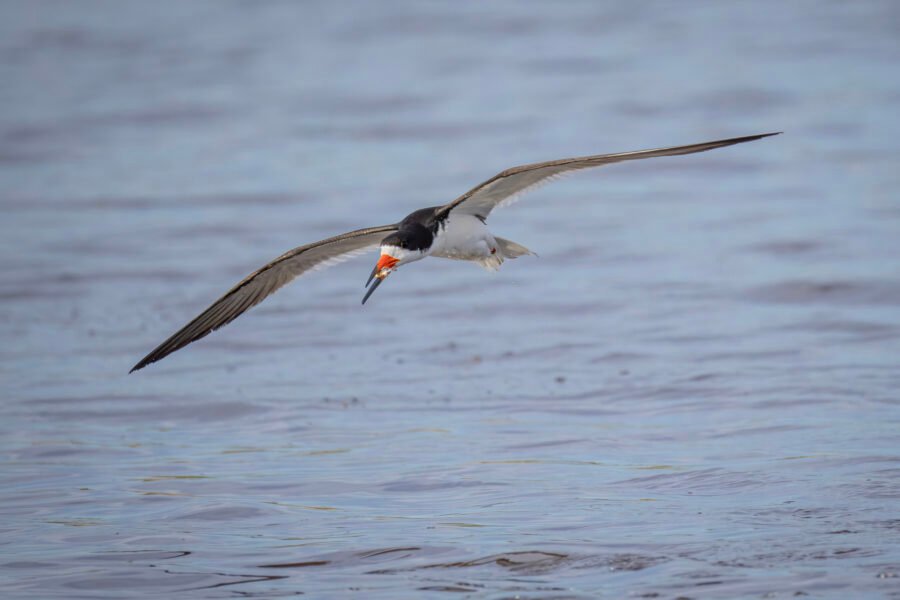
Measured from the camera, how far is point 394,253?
6.96 metres

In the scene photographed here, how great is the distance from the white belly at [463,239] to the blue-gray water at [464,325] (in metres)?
1.06

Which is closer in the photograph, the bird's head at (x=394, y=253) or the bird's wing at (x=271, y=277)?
the bird's head at (x=394, y=253)

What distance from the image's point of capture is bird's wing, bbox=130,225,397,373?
731 cm

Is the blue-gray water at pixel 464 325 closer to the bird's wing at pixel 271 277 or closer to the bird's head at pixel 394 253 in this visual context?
the bird's wing at pixel 271 277

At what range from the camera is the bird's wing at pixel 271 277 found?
7.31m

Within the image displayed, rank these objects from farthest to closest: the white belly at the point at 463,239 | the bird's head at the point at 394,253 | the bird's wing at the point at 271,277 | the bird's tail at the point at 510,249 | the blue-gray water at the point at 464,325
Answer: the bird's tail at the point at 510,249, the white belly at the point at 463,239, the bird's wing at the point at 271,277, the bird's head at the point at 394,253, the blue-gray water at the point at 464,325

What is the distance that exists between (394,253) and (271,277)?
0.97 meters

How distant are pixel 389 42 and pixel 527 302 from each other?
1203cm

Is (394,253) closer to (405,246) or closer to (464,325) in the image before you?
(405,246)

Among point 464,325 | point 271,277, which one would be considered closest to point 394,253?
point 271,277

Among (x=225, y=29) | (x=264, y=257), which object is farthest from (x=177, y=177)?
(x=225, y=29)

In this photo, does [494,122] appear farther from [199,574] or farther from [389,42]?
[199,574]

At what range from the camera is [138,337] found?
10383 mm

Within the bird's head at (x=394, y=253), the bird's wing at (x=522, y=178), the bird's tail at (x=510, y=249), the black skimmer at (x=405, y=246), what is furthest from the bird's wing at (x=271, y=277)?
the bird's tail at (x=510, y=249)
